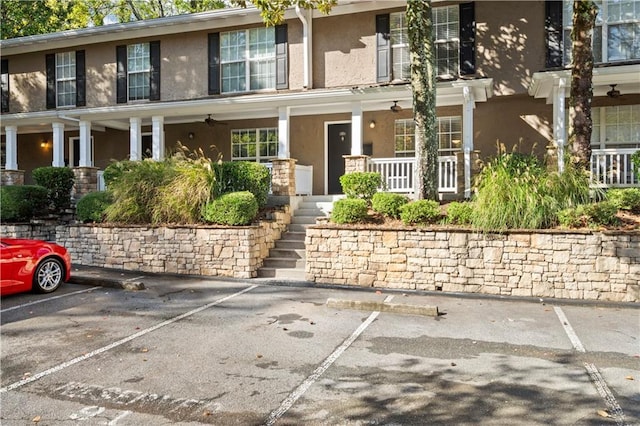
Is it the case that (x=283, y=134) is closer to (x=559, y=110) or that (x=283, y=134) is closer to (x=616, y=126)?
(x=559, y=110)

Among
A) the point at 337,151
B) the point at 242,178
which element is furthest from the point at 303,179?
the point at 242,178

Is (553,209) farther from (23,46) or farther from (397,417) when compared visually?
(23,46)

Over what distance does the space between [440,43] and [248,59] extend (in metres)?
5.94

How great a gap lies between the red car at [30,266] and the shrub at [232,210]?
117 inches

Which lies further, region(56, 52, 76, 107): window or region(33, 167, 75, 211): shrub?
region(56, 52, 76, 107): window

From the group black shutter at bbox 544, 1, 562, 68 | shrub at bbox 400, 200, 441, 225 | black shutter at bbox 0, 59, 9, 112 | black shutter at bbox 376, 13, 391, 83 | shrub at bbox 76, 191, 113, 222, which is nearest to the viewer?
shrub at bbox 400, 200, 441, 225

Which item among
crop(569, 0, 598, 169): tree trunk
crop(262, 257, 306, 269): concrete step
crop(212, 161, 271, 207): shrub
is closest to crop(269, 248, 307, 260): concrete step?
crop(262, 257, 306, 269): concrete step

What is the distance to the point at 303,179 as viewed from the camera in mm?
13578

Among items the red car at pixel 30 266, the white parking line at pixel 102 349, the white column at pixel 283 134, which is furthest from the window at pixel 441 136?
the red car at pixel 30 266

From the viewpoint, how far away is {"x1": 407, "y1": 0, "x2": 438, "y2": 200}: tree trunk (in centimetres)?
1014

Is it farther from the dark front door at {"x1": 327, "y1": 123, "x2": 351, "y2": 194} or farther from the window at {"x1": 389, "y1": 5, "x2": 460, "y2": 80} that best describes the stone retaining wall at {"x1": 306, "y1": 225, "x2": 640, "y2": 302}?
the window at {"x1": 389, "y1": 5, "x2": 460, "y2": 80}

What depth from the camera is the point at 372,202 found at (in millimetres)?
10336

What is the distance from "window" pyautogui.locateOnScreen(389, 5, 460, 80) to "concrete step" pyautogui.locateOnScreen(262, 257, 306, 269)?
6.46m

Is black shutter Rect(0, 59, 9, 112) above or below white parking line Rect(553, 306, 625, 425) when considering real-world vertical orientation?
above
